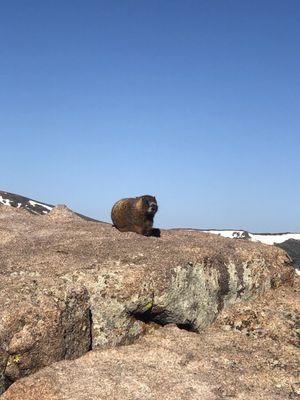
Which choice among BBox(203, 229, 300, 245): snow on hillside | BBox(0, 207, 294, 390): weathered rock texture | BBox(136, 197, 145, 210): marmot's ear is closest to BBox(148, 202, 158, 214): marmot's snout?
BBox(136, 197, 145, 210): marmot's ear

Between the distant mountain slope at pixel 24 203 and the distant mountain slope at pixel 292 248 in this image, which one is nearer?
the distant mountain slope at pixel 292 248

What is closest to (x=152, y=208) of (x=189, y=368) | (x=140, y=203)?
(x=140, y=203)

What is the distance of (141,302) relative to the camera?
1664 centimetres

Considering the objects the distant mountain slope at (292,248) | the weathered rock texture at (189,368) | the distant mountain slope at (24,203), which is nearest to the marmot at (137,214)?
the weathered rock texture at (189,368)

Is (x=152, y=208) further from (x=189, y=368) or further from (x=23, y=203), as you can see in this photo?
(x=23, y=203)

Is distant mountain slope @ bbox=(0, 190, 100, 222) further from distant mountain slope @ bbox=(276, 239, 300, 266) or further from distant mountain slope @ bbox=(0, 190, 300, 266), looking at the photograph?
distant mountain slope @ bbox=(276, 239, 300, 266)

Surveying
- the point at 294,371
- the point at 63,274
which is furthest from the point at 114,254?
the point at 294,371

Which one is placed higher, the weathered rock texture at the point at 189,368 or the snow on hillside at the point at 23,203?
the snow on hillside at the point at 23,203

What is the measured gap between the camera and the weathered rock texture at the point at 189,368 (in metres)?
12.7

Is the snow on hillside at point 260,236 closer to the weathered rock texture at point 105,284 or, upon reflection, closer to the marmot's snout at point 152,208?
the marmot's snout at point 152,208

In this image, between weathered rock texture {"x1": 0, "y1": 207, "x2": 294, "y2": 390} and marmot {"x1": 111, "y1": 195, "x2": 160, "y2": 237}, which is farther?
marmot {"x1": 111, "y1": 195, "x2": 160, "y2": 237}

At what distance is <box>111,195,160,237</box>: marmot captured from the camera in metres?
23.2

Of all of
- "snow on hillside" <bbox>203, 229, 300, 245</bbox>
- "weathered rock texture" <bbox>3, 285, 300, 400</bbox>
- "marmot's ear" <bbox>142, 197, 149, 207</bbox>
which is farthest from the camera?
"snow on hillside" <bbox>203, 229, 300, 245</bbox>

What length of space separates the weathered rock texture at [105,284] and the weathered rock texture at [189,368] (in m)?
0.70
